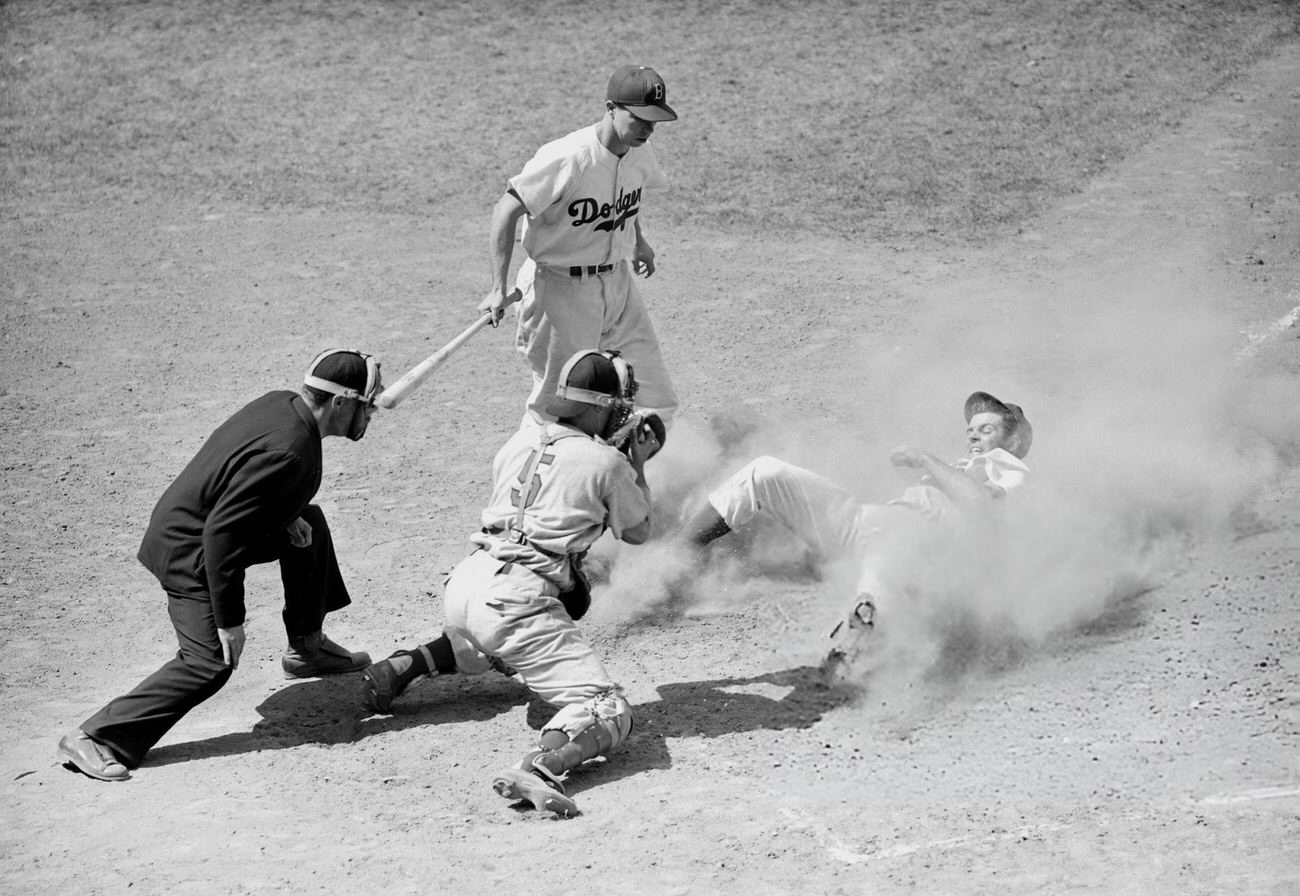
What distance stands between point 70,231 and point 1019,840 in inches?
367

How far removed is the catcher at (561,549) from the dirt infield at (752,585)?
0.30 m

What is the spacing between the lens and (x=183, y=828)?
5180 millimetres

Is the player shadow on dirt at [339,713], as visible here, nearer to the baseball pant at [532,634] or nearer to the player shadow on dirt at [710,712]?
the player shadow on dirt at [710,712]

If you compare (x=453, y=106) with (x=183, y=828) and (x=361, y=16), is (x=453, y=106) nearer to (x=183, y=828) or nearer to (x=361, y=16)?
(x=361, y=16)

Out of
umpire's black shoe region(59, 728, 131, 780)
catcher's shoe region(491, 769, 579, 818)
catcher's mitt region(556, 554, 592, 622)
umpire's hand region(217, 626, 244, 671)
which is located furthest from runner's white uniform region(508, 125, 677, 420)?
umpire's black shoe region(59, 728, 131, 780)

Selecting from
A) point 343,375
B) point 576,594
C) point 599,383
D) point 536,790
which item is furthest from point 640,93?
point 536,790

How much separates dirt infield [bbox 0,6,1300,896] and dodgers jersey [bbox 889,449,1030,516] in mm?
181

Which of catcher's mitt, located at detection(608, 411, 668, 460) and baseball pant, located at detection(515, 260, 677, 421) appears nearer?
catcher's mitt, located at detection(608, 411, 668, 460)

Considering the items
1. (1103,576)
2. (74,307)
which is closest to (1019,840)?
(1103,576)

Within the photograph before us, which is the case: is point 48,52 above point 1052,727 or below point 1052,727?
above

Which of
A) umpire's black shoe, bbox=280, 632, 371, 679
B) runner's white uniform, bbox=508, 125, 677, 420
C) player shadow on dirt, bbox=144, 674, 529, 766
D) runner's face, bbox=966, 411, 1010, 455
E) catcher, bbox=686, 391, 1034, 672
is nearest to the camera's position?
player shadow on dirt, bbox=144, 674, 529, 766

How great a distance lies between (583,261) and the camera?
6.96 metres

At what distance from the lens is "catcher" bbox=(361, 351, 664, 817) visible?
5340 millimetres

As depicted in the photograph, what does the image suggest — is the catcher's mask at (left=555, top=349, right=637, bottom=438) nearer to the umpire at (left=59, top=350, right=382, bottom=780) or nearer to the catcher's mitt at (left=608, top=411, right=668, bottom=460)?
the catcher's mitt at (left=608, top=411, right=668, bottom=460)
